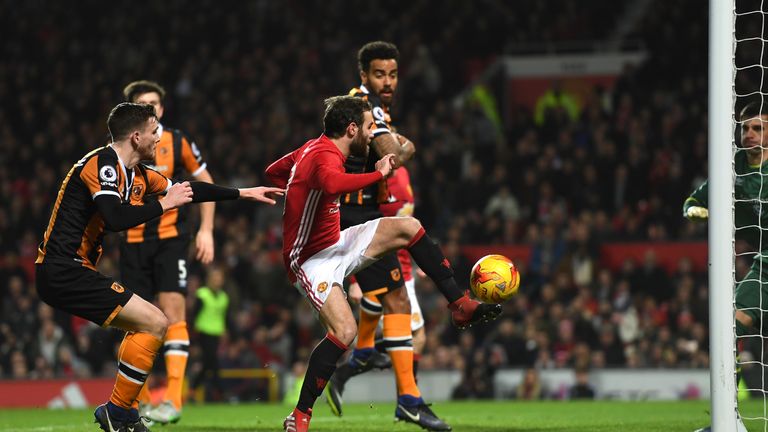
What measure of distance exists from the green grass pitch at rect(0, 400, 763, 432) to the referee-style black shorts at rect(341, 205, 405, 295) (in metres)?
0.86

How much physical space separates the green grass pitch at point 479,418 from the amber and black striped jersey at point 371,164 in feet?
4.63

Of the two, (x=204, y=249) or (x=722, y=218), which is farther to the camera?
(x=204, y=249)

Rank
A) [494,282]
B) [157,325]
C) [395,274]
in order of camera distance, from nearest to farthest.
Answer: [157,325]
[494,282]
[395,274]

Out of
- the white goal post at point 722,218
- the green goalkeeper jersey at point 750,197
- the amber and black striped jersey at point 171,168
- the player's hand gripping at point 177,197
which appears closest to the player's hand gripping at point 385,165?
the player's hand gripping at point 177,197

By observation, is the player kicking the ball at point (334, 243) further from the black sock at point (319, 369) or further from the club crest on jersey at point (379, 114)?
the club crest on jersey at point (379, 114)

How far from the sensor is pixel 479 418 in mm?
8828

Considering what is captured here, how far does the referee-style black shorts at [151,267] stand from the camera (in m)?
8.00

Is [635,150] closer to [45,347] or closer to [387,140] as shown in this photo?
[45,347]

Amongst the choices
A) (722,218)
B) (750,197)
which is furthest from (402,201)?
(722,218)

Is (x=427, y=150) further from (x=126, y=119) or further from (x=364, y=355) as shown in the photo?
(x=126, y=119)

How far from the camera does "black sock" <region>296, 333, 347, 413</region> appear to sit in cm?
620

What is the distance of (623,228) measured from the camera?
1642 centimetres

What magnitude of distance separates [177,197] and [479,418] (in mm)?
3675

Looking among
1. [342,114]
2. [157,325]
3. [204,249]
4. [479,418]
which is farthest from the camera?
[479,418]
